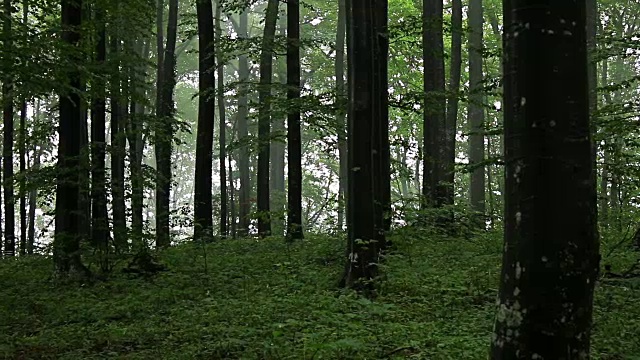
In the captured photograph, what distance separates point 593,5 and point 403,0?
9436 millimetres

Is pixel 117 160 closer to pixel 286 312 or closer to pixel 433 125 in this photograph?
pixel 433 125

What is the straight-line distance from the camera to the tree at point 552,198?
311 cm

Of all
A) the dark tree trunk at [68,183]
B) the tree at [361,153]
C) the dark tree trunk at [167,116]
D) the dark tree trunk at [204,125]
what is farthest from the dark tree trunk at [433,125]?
the dark tree trunk at [68,183]

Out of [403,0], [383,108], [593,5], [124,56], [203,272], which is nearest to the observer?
[383,108]

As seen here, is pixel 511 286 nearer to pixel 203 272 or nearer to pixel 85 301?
pixel 85 301

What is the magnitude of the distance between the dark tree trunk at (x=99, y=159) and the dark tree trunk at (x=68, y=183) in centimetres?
41

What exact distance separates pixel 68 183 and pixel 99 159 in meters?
1.72

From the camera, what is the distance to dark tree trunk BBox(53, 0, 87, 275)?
33.7 feet

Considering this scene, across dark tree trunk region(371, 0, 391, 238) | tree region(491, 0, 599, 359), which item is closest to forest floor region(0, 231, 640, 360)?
dark tree trunk region(371, 0, 391, 238)

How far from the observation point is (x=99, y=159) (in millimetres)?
11977

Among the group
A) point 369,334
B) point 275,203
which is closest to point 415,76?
point 275,203

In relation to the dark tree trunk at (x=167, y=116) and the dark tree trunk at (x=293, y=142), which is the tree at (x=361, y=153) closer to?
the dark tree trunk at (x=293, y=142)

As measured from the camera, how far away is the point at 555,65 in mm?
3162

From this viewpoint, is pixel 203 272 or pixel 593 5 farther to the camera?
pixel 593 5
